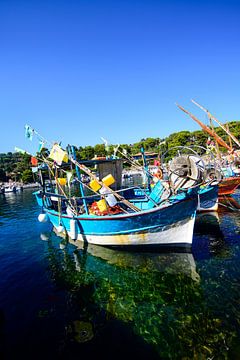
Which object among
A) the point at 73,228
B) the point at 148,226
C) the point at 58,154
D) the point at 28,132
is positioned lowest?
the point at 73,228

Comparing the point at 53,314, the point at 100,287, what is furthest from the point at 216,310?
the point at 53,314

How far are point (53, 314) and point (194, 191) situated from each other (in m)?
8.83

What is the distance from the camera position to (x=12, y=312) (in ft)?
30.2

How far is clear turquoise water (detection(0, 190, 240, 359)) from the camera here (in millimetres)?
6996

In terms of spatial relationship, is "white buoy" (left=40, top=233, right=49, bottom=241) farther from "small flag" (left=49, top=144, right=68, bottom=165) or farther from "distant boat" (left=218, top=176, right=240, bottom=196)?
"distant boat" (left=218, top=176, right=240, bottom=196)

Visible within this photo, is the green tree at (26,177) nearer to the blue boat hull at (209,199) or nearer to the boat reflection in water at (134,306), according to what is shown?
the blue boat hull at (209,199)

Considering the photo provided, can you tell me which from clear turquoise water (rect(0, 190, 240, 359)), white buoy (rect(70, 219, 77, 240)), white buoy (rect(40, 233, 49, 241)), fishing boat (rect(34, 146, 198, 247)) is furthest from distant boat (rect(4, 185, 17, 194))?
fishing boat (rect(34, 146, 198, 247))

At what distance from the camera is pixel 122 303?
30.8 feet

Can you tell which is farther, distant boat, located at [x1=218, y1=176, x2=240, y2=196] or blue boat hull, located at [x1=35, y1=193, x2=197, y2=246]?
distant boat, located at [x1=218, y1=176, x2=240, y2=196]

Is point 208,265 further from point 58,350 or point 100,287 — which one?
point 58,350

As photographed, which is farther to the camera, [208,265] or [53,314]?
[208,265]

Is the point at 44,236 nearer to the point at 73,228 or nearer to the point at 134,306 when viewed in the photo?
the point at 73,228

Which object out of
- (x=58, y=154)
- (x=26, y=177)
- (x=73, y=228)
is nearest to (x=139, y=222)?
(x=73, y=228)

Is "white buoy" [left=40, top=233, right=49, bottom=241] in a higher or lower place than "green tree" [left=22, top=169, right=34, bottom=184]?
lower
